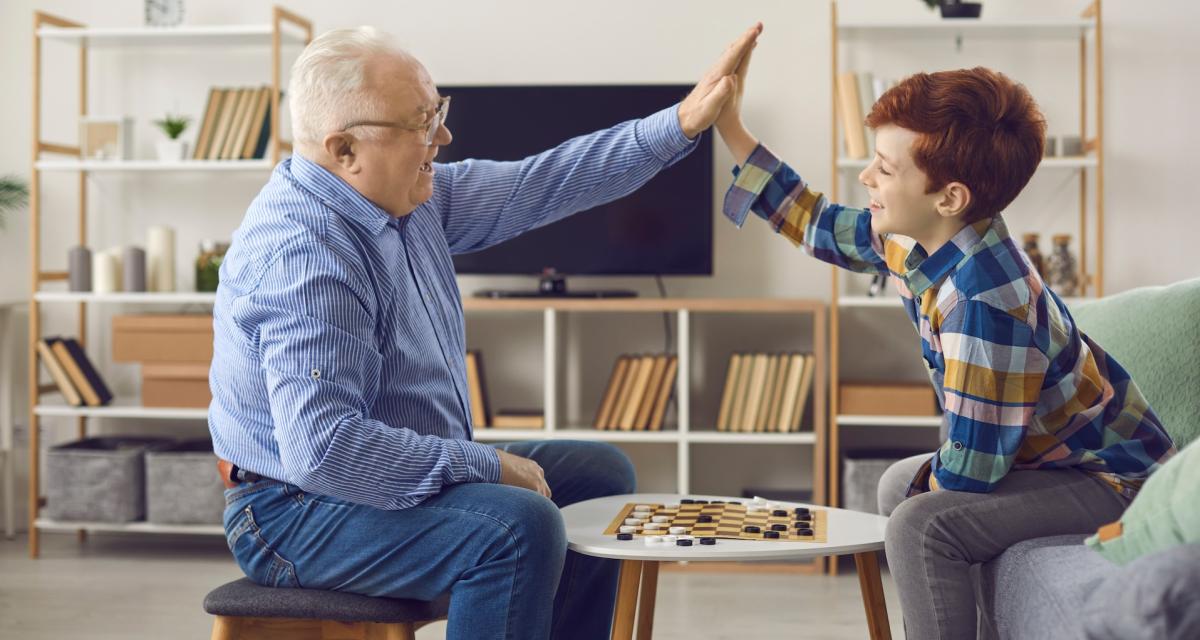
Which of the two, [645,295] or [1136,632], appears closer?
[1136,632]

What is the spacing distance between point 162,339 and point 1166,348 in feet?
8.50

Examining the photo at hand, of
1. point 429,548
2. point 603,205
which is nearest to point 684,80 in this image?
point 603,205

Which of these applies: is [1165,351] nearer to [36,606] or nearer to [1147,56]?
[1147,56]

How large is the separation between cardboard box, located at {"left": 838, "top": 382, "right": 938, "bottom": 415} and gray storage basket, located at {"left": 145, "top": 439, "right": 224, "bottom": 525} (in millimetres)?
1748

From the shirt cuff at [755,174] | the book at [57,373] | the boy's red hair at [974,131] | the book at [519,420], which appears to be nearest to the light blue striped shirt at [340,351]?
A: the shirt cuff at [755,174]

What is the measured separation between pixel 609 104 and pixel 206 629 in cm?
174

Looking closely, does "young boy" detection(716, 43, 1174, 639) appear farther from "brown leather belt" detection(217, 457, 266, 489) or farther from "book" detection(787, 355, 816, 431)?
"book" detection(787, 355, 816, 431)

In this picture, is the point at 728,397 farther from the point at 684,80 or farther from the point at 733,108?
the point at 733,108

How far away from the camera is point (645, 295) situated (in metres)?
3.58

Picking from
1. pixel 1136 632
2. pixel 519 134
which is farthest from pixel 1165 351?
pixel 519 134

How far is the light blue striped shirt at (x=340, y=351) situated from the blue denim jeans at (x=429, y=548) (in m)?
0.03

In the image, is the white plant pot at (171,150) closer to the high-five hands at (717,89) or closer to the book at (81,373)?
the book at (81,373)

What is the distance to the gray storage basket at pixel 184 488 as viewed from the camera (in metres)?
3.30

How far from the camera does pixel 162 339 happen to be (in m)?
3.34
